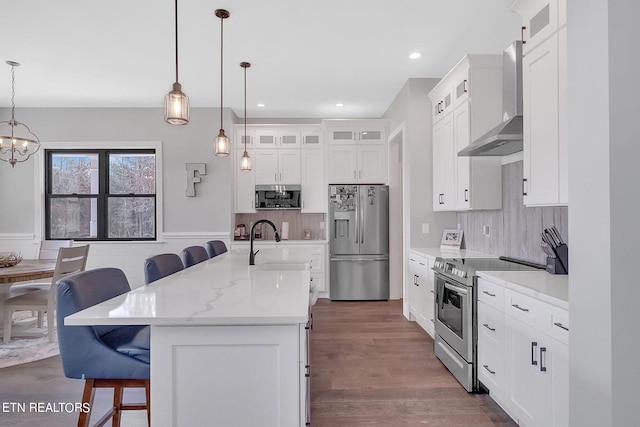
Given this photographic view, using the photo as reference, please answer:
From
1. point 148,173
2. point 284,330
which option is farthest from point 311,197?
point 284,330

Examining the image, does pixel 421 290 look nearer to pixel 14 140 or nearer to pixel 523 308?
pixel 523 308

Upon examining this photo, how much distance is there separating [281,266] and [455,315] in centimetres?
138

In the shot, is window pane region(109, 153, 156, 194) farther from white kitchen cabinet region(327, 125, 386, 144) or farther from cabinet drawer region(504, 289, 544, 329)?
cabinet drawer region(504, 289, 544, 329)

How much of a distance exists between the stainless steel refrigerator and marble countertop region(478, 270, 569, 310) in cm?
289

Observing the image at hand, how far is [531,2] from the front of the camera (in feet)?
7.71

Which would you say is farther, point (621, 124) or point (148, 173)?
point (148, 173)

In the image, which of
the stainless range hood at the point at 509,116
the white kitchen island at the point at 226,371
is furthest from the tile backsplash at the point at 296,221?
the white kitchen island at the point at 226,371

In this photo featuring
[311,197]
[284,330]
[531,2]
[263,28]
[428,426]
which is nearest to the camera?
[284,330]

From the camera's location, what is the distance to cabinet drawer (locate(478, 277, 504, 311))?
223 cm

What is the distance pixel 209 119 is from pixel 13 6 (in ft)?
8.92

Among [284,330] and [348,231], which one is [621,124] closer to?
[284,330]

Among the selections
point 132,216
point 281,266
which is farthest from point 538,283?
point 132,216

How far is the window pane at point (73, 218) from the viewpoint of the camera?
18.1 feet

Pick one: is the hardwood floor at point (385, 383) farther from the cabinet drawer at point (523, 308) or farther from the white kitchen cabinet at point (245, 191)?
the white kitchen cabinet at point (245, 191)
